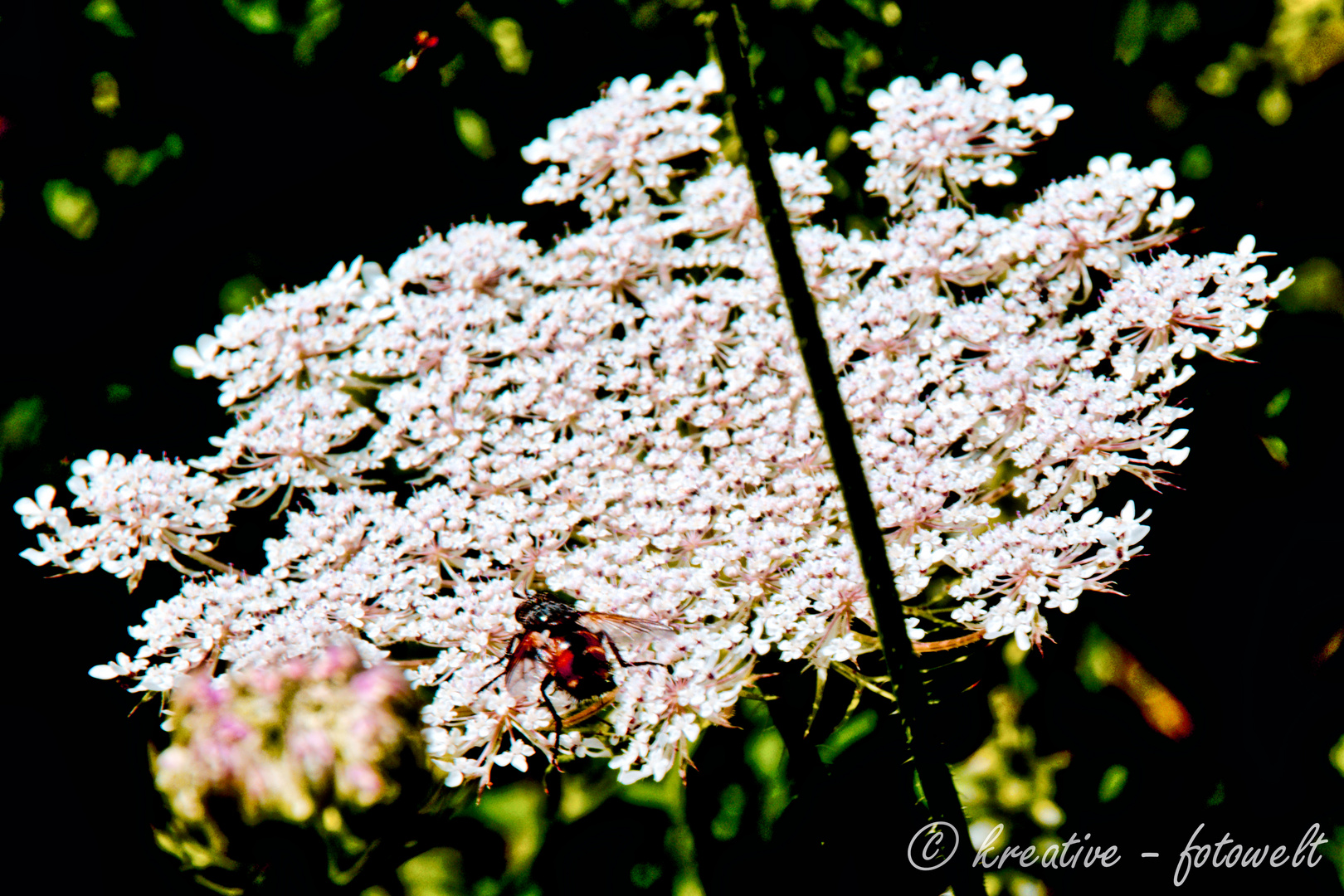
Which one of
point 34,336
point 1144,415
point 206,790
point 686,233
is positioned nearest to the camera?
point 206,790

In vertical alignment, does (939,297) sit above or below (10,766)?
above

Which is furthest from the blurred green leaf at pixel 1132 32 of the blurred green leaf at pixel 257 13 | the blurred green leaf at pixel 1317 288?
the blurred green leaf at pixel 257 13

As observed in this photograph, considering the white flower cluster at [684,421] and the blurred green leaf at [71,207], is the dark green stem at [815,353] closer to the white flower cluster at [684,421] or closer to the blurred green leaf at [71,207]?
the white flower cluster at [684,421]

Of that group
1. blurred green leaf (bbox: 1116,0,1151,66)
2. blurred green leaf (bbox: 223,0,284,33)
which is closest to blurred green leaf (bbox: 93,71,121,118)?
blurred green leaf (bbox: 223,0,284,33)

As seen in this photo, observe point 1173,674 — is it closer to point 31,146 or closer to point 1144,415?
point 1144,415

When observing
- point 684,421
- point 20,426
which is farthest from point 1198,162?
point 20,426

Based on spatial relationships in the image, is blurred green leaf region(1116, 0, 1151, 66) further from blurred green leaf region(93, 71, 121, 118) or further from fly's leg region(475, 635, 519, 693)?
blurred green leaf region(93, 71, 121, 118)

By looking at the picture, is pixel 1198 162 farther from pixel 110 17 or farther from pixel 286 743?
pixel 110 17

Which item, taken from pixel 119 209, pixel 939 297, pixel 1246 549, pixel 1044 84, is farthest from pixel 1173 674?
pixel 119 209
